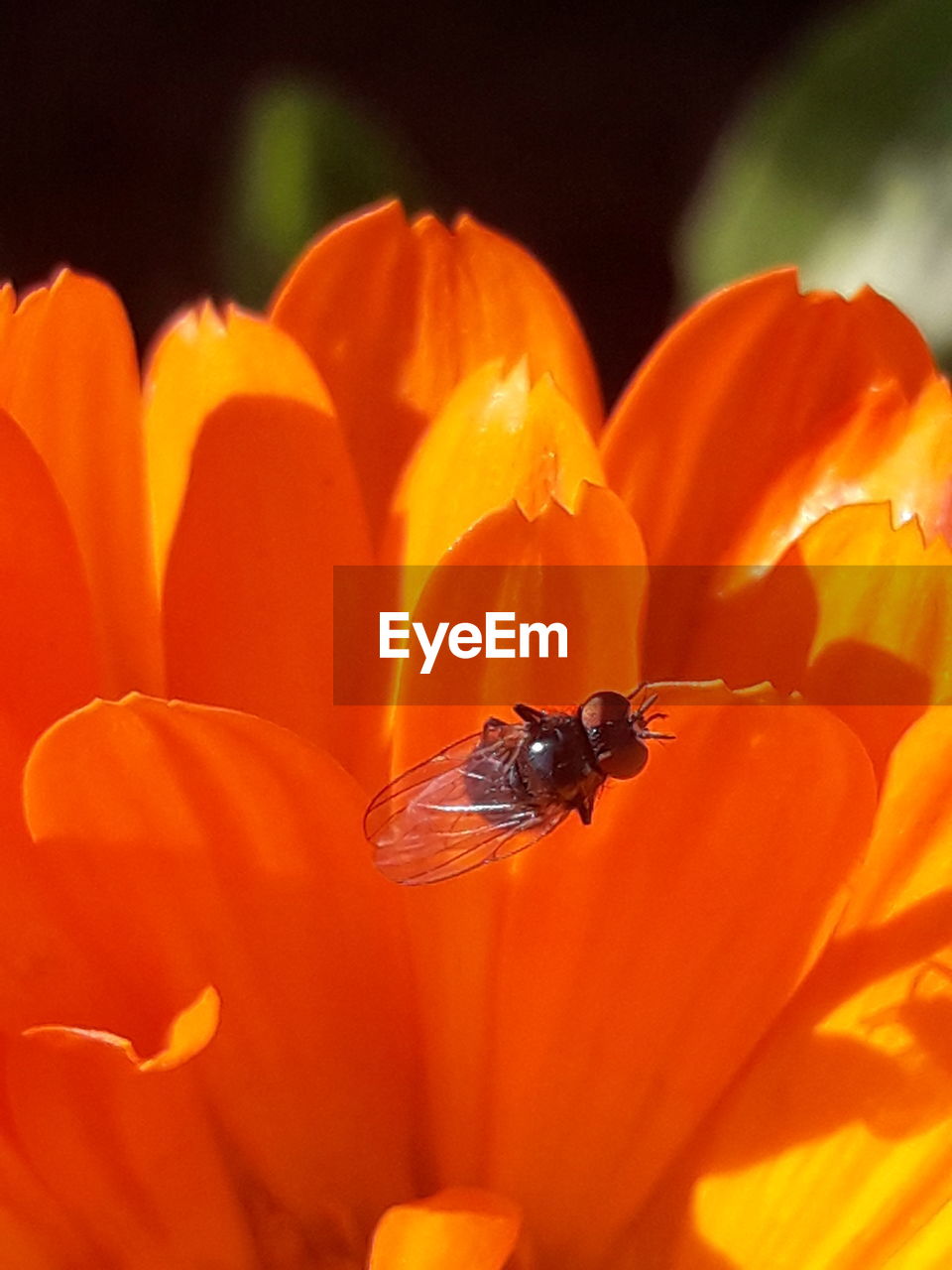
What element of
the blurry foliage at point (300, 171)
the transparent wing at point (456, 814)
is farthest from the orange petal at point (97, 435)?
the blurry foliage at point (300, 171)

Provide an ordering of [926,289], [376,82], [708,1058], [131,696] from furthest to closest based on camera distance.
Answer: [376,82]
[926,289]
[708,1058]
[131,696]

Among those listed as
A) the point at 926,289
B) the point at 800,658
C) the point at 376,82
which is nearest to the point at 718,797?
the point at 800,658

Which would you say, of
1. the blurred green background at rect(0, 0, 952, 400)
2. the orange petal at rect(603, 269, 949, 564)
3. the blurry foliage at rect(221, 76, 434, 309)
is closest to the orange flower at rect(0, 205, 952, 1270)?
the orange petal at rect(603, 269, 949, 564)

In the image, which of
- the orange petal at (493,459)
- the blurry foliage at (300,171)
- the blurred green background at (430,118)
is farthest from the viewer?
the blurred green background at (430,118)

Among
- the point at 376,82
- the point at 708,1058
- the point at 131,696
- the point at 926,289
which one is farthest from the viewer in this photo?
the point at 376,82

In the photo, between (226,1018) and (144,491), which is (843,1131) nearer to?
(226,1018)

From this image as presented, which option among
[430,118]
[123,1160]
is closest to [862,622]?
[123,1160]

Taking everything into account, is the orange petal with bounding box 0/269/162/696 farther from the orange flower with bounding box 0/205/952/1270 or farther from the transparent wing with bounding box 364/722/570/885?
the transparent wing with bounding box 364/722/570/885

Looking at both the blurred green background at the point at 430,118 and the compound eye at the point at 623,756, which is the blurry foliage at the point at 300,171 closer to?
the blurred green background at the point at 430,118
